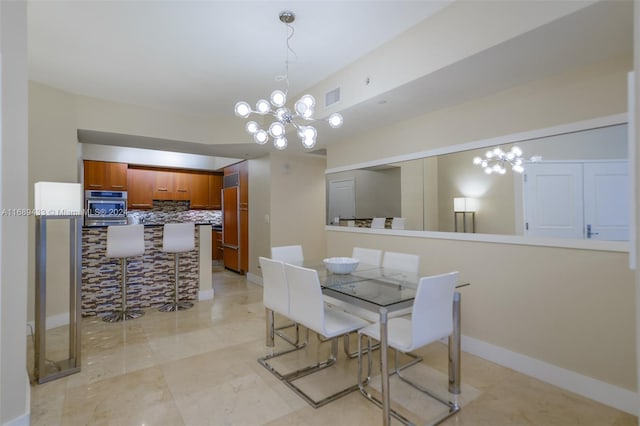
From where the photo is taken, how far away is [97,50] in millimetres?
2881

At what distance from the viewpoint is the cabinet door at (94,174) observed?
579 cm

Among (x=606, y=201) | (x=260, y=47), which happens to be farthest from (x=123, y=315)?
(x=606, y=201)

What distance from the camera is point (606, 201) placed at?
2240 mm

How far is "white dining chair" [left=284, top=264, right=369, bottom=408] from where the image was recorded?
220 centimetres

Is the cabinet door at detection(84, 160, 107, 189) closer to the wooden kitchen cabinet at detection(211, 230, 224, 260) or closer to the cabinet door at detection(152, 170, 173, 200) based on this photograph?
the cabinet door at detection(152, 170, 173, 200)

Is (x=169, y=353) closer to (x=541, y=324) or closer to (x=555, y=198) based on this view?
(x=541, y=324)

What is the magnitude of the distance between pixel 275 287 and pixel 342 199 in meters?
2.31

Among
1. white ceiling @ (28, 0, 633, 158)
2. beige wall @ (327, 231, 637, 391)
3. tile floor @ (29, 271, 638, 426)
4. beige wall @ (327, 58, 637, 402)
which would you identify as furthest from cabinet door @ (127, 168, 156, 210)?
beige wall @ (327, 231, 637, 391)

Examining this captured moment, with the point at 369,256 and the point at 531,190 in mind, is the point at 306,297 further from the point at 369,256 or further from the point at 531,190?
the point at 531,190

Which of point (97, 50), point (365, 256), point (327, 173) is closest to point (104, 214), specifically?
point (97, 50)

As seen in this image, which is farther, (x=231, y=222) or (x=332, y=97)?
(x=231, y=222)

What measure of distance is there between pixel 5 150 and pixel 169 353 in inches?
82.8

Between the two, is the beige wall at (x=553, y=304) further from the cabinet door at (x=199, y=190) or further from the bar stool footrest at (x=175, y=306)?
the cabinet door at (x=199, y=190)

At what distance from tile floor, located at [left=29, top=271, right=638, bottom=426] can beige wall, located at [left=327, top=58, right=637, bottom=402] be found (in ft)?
0.99
